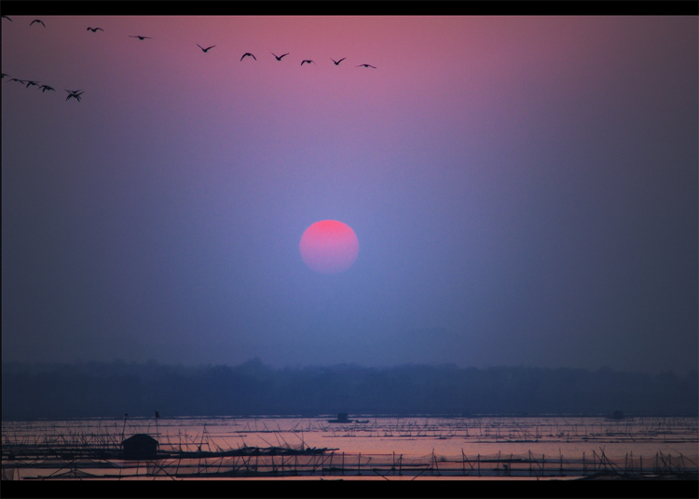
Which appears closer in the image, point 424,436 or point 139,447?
point 139,447

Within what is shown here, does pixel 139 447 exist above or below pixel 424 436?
above

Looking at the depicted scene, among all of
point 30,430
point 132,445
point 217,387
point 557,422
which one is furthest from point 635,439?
point 217,387

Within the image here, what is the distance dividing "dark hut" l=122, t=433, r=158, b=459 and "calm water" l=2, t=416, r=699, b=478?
5904 millimetres

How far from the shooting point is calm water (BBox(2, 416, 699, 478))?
52.1 metres

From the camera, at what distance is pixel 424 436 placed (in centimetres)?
6719

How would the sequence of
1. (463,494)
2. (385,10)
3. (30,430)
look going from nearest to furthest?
(463,494)
(385,10)
(30,430)

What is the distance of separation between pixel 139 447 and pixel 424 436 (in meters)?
33.8

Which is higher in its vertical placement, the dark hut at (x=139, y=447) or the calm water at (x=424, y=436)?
the dark hut at (x=139, y=447)

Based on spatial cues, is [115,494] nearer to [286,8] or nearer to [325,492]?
[325,492]

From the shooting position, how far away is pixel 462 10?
3.64 metres

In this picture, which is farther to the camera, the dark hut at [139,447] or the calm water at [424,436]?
the calm water at [424,436]

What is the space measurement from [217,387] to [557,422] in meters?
71.7

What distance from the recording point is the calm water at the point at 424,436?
52.1 metres

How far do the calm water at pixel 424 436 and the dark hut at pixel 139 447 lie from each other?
590 centimetres
